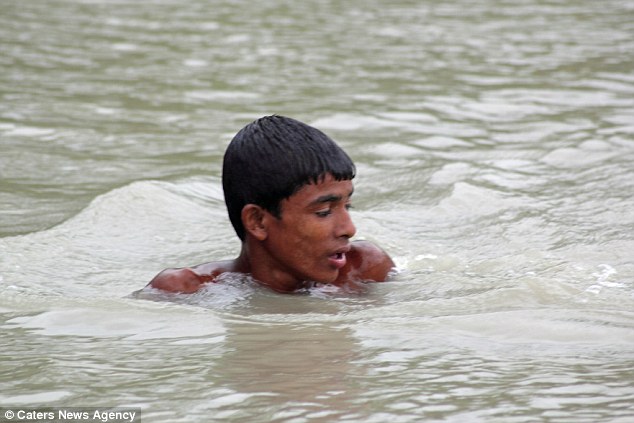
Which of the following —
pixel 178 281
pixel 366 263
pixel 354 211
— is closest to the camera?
pixel 178 281

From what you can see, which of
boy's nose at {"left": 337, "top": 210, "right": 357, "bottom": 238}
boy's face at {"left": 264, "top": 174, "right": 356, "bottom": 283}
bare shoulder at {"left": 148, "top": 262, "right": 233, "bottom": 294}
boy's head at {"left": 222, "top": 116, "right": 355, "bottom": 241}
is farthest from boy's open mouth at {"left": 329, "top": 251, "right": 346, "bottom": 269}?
bare shoulder at {"left": 148, "top": 262, "right": 233, "bottom": 294}

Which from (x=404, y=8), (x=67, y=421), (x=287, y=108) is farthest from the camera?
(x=404, y=8)

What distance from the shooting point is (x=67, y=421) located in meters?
3.64

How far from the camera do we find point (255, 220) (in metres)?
5.27

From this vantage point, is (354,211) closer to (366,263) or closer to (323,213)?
(366,263)

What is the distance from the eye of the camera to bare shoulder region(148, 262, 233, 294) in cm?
532

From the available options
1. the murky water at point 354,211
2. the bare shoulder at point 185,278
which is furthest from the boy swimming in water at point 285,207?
the murky water at point 354,211

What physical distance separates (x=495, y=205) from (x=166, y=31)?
7.43m

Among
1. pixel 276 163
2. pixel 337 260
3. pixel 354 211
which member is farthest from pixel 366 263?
pixel 354 211

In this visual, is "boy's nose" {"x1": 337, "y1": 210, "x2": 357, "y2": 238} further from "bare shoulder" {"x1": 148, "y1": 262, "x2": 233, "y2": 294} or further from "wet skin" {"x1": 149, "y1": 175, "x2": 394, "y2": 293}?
"bare shoulder" {"x1": 148, "y1": 262, "x2": 233, "y2": 294}

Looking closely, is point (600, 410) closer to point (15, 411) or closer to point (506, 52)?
point (15, 411)

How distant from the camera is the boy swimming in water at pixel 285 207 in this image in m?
5.11

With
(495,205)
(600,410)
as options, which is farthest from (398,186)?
(600,410)

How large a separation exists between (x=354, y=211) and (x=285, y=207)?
2.15 meters
